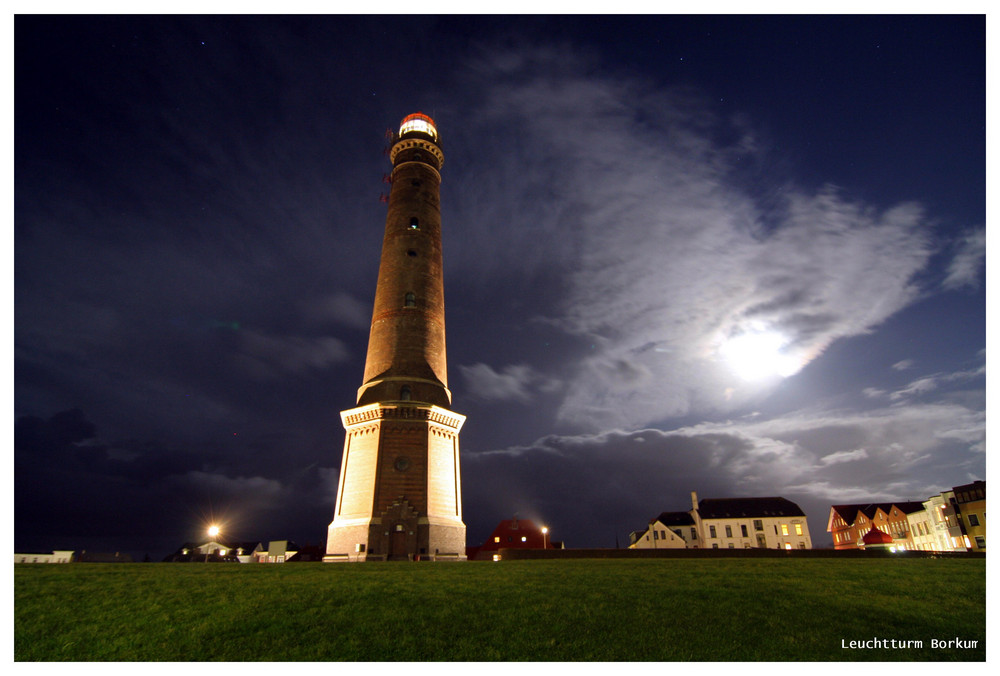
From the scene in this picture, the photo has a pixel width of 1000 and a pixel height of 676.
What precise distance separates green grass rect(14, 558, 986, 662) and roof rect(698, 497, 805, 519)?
58.6 m

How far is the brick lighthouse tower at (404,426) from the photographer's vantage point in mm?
31344

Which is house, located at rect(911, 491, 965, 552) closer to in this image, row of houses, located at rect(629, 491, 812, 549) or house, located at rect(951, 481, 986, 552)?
house, located at rect(951, 481, 986, 552)

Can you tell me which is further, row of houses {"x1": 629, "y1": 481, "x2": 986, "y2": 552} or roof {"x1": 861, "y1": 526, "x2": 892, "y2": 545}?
row of houses {"x1": 629, "y1": 481, "x2": 986, "y2": 552}

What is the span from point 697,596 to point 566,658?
545 cm

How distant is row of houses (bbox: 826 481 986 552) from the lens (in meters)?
55.0

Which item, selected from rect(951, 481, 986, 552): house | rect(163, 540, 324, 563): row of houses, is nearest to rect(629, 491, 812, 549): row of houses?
rect(951, 481, 986, 552): house

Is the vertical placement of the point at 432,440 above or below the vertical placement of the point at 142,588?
above

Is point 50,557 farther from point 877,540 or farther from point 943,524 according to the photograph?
point 943,524

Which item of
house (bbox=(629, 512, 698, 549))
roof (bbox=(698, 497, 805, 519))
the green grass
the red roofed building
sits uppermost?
roof (bbox=(698, 497, 805, 519))

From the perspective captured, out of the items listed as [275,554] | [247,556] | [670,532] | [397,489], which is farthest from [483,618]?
[670,532]

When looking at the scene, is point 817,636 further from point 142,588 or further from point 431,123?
point 431,123

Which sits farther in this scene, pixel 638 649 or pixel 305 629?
pixel 305 629

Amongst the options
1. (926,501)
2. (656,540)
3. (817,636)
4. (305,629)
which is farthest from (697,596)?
(926,501)

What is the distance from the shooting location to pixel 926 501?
2522 inches
